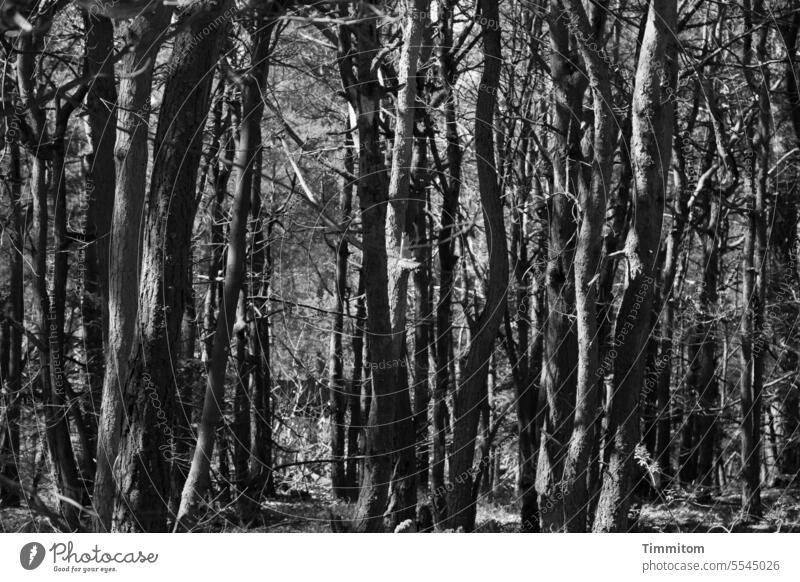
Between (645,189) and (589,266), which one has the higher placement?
(645,189)

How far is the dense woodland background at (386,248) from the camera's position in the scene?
7949 mm

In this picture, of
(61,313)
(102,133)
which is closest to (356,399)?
(61,313)

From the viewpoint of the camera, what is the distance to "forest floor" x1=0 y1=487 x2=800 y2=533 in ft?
41.3

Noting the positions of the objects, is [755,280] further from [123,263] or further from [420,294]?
[123,263]

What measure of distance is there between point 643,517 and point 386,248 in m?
6.91

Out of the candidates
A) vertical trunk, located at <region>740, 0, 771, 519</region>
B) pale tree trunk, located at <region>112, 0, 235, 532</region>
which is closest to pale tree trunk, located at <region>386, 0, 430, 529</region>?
pale tree trunk, located at <region>112, 0, 235, 532</region>

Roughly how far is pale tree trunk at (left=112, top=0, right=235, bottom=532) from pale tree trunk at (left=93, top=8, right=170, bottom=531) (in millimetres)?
391

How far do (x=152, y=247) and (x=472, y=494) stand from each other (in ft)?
22.2

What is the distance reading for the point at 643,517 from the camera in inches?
568

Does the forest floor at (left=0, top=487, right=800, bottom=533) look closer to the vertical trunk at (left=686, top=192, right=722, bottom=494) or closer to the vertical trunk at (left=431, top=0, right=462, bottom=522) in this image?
the vertical trunk at (left=686, top=192, right=722, bottom=494)

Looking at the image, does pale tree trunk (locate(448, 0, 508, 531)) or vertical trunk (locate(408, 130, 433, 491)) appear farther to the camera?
vertical trunk (locate(408, 130, 433, 491))

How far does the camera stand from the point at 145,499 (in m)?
7.73

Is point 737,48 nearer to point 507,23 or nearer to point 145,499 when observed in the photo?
point 507,23

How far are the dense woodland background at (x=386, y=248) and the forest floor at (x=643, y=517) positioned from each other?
96 millimetres
